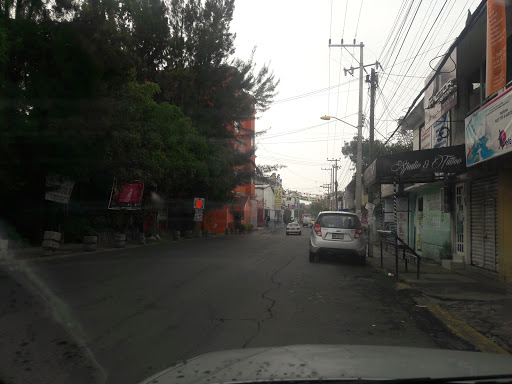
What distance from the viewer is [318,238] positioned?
15.0 meters

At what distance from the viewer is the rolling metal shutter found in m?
11.5

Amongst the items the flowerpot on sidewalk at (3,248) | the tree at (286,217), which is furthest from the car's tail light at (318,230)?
the tree at (286,217)

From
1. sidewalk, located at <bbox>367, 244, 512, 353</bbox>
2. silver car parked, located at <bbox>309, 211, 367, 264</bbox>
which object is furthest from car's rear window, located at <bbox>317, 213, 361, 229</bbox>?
sidewalk, located at <bbox>367, 244, 512, 353</bbox>

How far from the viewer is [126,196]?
22.3m

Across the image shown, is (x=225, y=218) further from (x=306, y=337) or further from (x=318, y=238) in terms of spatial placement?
(x=306, y=337)

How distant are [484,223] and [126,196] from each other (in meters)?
16.3

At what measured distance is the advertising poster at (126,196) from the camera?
21945mm

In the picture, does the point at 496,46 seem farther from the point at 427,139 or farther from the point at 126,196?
the point at 126,196

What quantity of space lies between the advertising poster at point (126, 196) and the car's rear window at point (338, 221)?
11.0 meters

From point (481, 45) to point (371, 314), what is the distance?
861 cm

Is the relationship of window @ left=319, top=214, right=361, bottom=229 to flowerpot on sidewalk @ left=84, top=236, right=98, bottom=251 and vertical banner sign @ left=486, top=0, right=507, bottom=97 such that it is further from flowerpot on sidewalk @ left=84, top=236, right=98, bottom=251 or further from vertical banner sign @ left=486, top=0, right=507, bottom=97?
flowerpot on sidewalk @ left=84, top=236, right=98, bottom=251

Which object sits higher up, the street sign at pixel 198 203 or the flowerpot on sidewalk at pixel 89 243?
the street sign at pixel 198 203

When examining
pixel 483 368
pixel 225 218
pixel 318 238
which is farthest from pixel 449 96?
pixel 225 218

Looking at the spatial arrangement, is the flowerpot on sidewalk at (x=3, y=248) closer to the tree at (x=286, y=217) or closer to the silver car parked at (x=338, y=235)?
the silver car parked at (x=338, y=235)
